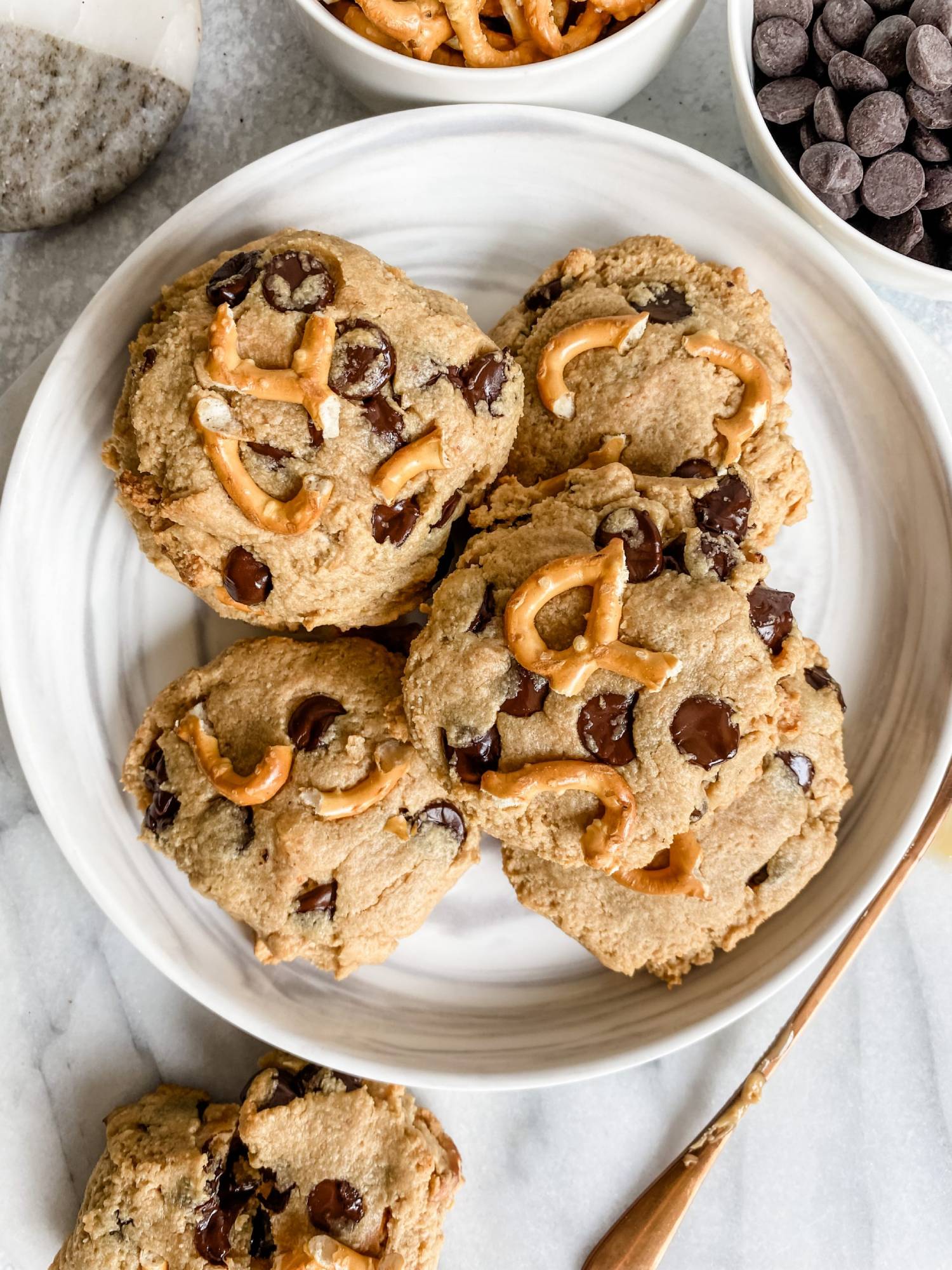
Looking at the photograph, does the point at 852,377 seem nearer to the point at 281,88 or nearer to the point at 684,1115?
the point at 281,88

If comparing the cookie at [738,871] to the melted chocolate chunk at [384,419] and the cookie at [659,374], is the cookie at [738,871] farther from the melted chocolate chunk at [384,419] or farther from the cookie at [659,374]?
the melted chocolate chunk at [384,419]

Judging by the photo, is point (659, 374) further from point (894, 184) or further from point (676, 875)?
point (676, 875)

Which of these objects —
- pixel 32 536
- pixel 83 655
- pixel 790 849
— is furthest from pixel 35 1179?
pixel 790 849

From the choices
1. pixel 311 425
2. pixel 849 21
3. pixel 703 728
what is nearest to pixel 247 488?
pixel 311 425

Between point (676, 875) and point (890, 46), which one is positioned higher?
point (890, 46)

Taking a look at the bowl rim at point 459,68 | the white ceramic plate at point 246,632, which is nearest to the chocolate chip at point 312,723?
the white ceramic plate at point 246,632

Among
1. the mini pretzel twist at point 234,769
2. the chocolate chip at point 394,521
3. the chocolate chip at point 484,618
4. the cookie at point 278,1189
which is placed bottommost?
the cookie at point 278,1189
